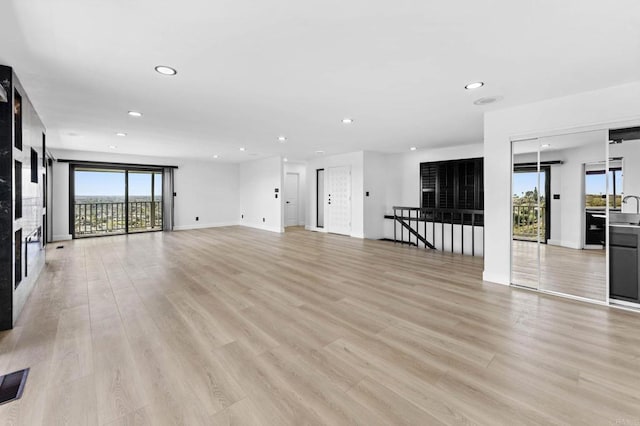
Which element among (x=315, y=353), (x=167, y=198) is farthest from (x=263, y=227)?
(x=315, y=353)

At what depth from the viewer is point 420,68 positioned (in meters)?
2.70

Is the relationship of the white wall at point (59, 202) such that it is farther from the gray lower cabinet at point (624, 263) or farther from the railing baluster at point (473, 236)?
the gray lower cabinet at point (624, 263)

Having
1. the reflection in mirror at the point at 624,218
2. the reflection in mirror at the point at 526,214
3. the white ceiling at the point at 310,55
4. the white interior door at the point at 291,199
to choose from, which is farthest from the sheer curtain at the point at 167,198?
the reflection in mirror at the point at 624,218

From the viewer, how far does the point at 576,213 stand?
3533mm

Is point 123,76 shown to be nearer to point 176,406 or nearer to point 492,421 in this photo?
point 176,406

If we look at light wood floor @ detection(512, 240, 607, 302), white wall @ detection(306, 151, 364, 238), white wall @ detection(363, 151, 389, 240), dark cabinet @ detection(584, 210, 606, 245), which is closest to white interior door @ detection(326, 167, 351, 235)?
white wall @ detection(306, 151, 364, 238)

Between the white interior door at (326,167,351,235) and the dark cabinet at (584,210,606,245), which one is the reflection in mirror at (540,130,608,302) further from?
the white interior door at (326,167,351,235)

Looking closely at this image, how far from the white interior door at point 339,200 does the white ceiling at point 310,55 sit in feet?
13.2

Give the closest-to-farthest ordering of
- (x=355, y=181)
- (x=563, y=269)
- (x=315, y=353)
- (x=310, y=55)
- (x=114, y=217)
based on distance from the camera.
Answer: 1. (x=315, y=353)
2. (x=310, y=55)
3. (x=563, y=269)
4. (x=355, y=181)
5. (x=114, y=217)

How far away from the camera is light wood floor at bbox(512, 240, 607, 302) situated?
3.32 meters

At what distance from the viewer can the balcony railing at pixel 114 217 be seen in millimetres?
8094

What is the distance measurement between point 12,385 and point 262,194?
811 centimetres

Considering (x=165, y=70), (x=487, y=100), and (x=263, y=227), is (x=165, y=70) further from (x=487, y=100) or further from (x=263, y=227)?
(x=263, y=227)

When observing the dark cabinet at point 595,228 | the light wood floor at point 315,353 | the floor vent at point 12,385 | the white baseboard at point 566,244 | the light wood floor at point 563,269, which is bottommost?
the floor vent at point 12,385
